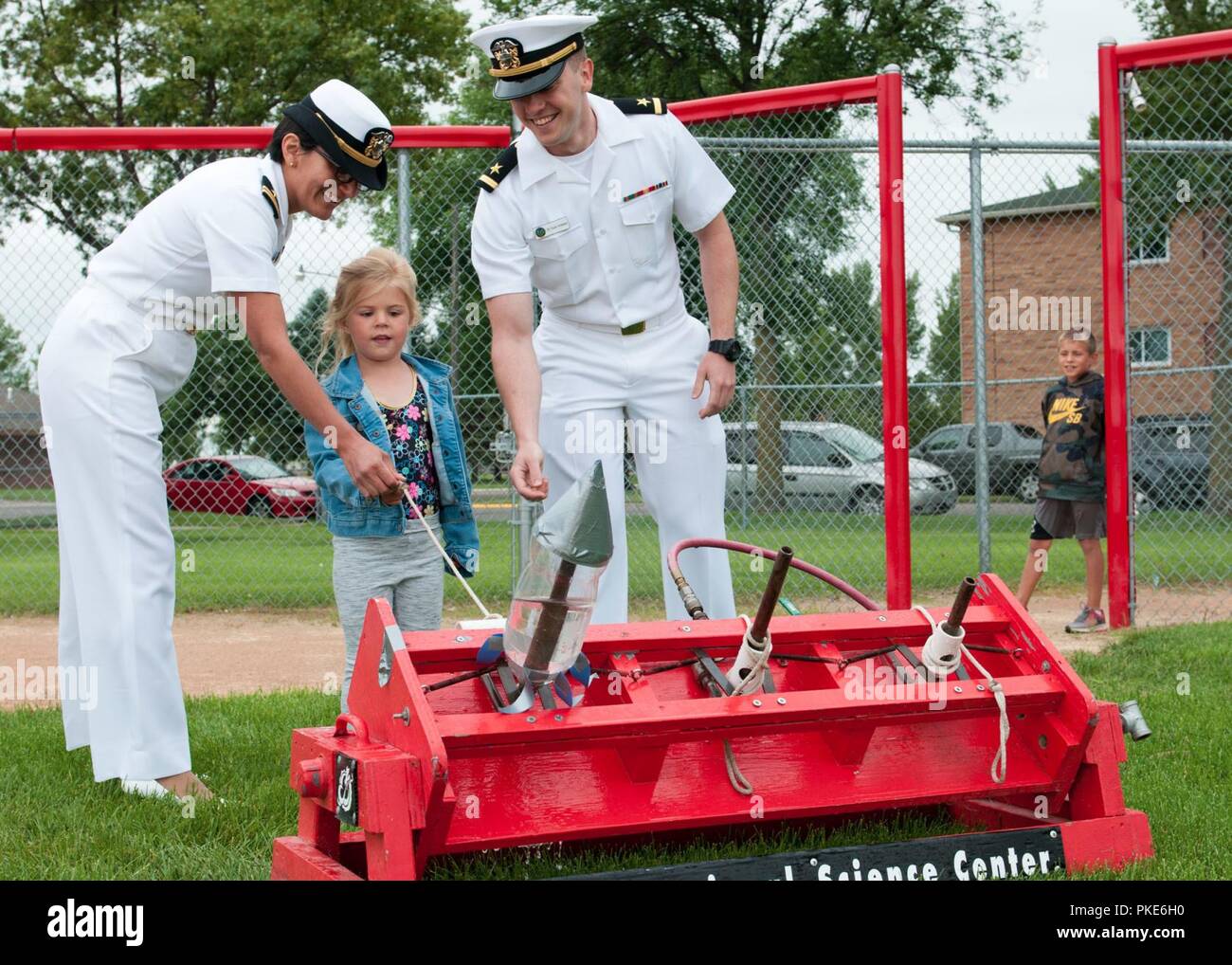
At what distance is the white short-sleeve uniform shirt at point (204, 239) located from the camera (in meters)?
3.91

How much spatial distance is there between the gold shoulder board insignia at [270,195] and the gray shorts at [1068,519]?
5.71 m

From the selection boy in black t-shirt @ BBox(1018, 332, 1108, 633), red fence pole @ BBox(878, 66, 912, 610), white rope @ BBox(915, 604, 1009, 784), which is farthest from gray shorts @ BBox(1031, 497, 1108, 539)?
white rope @ BBox(915, 604, 1009, 784)

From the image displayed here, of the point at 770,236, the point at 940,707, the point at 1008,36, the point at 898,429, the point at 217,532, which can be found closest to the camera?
the point at 940,707

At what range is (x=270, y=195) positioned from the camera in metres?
4.01

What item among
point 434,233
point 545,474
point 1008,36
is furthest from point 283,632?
point 1008,36

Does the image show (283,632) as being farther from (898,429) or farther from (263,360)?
(263,360)

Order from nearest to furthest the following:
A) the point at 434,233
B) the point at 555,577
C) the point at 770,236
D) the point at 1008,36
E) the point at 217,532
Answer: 1. the point at 555,577
2. the point at 770,236
3. the point at 434,233
4. the point at 217,532
5. the point at 1008,36

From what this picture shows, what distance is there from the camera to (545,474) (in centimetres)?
441

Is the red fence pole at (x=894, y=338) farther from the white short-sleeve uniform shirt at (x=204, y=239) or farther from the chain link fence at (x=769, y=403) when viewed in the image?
the white short-sleeve uniform shirt at (x=204, y=239)

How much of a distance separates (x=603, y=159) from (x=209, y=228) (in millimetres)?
1206

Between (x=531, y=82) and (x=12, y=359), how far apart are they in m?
6.02

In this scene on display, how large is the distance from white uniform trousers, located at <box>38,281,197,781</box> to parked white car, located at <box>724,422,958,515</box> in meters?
7.82

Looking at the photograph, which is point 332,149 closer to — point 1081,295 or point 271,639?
point 271,639

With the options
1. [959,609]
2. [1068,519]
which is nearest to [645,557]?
[1068,519]
